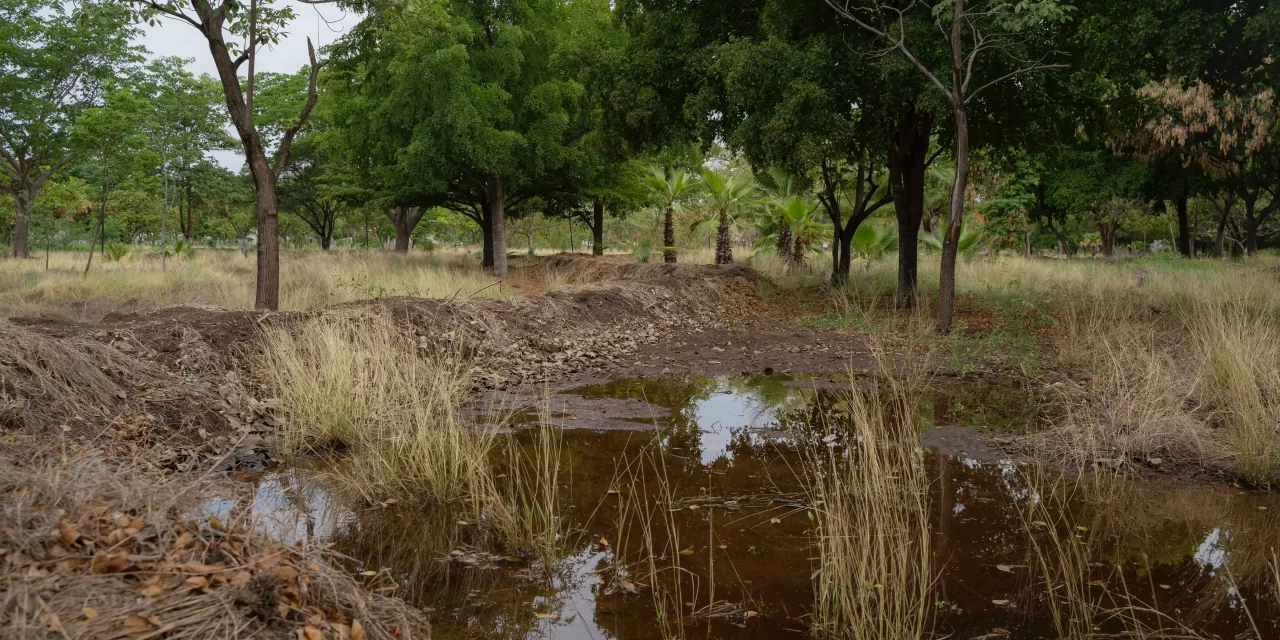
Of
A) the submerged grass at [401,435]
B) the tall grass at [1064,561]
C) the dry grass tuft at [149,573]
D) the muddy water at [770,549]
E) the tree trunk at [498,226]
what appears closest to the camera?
the dry grass tuft at [149,573]

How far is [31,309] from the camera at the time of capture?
11719mm

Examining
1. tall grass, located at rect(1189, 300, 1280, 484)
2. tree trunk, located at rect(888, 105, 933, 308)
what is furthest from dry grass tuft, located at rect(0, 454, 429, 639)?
tree trunk, located at rect(888, 105, 933, 308)

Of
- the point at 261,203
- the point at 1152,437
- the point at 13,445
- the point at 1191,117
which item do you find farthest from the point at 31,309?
the point at 1191,117

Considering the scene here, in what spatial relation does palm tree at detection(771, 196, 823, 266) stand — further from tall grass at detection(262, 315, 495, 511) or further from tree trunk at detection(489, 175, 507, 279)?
tall grass at detection(262, 315, 495, 511)

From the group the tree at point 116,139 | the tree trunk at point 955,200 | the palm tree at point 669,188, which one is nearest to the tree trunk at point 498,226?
the palm tree at point 669,188

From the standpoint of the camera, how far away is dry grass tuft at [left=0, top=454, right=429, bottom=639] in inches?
91.7

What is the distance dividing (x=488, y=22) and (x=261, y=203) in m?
11.3

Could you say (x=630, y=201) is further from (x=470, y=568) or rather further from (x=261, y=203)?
(x=470, y=568)

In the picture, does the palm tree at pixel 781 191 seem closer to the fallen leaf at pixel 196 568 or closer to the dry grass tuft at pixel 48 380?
the dry grass tuft at pixel 48 380

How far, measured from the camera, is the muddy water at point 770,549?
12.0ft

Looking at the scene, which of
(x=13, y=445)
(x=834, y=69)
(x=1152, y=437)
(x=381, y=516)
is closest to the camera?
(x=13, y=445)

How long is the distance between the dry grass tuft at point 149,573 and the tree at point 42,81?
26.0m

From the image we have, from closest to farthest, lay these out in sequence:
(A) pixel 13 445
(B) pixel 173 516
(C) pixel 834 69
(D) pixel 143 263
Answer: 1. (B) pixel 173 516
2. (A) pixel 13 445
3. (C) pixel 834 69
4. (D) pixel 143 263

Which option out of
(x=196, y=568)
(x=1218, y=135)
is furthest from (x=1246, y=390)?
(x=1218, y=135)
